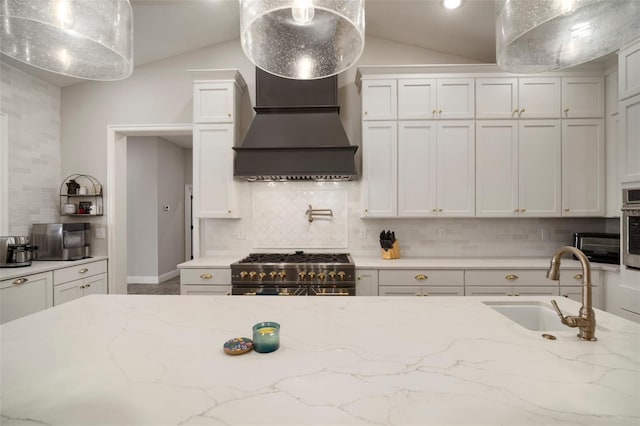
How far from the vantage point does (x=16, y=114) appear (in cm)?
313

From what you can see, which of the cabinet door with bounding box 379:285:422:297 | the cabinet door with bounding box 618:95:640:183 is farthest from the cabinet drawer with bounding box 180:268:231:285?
the cabinet door with bounding box 618:95:640:183

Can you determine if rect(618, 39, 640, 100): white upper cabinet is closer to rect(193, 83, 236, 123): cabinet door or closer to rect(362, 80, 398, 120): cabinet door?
rect(362, 80, 398, 120): cabinet door

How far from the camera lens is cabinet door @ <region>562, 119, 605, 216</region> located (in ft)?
9.98

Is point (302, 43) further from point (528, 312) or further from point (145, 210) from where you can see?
point (145, 210)

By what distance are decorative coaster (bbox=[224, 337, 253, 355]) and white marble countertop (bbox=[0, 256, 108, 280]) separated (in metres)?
2.63

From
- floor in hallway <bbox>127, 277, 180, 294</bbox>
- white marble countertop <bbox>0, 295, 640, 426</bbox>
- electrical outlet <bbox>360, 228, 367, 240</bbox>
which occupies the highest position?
electrical outlet <bbox>360, 228, 367, 240</bbox>

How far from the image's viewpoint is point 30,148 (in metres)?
3.28

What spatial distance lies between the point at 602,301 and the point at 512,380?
114 inches

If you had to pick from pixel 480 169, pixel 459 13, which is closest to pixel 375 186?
pixel 480 169

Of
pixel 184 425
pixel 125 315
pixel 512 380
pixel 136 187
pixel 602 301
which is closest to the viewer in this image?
pixel 184 425

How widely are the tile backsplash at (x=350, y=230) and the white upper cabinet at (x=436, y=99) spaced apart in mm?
967

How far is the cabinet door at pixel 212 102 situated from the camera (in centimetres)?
317

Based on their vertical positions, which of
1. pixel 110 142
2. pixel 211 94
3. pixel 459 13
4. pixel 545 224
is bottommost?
pixel 545 224

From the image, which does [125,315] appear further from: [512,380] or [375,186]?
[375,186]
